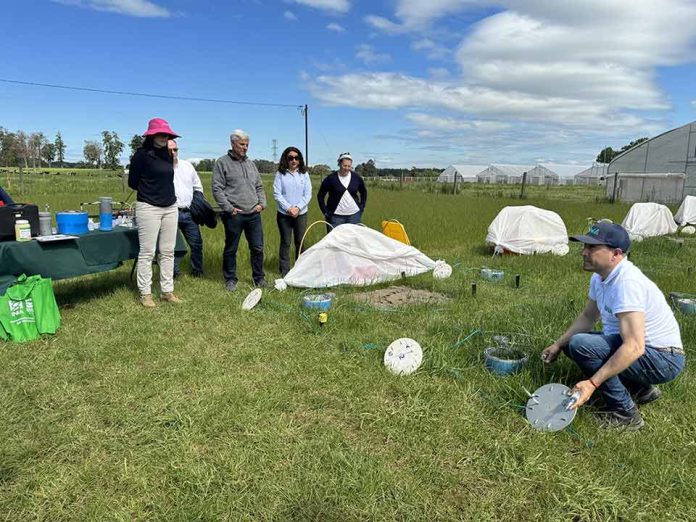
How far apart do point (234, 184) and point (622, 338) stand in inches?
152

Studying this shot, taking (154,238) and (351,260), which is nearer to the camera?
(154,238)

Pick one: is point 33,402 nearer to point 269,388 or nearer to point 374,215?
point 269,388

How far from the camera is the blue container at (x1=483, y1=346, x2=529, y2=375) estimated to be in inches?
113

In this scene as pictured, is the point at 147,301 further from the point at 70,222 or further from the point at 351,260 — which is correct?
the point at 351,260

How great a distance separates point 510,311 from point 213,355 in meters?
2.57

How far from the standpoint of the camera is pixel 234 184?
193 inches

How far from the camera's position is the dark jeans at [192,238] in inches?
211

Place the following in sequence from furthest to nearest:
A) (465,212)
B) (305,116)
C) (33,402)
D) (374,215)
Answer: (305,116), (465,212), (374,215), (33,402)

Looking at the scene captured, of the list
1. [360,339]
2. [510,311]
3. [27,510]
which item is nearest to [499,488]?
[360,339]

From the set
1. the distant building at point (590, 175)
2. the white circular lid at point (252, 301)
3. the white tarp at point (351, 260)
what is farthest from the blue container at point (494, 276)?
the distant building at point (590, 175)

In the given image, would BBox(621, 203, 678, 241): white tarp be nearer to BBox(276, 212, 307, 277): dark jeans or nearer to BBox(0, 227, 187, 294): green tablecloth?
BBox(276, 212, 307, 277): dark jeans

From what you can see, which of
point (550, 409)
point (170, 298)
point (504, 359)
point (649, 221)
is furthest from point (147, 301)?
point (649, 221)

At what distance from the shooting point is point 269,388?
2844mm

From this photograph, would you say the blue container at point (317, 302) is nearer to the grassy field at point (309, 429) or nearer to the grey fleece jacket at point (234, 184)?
the grassy field at point (309, 429)
